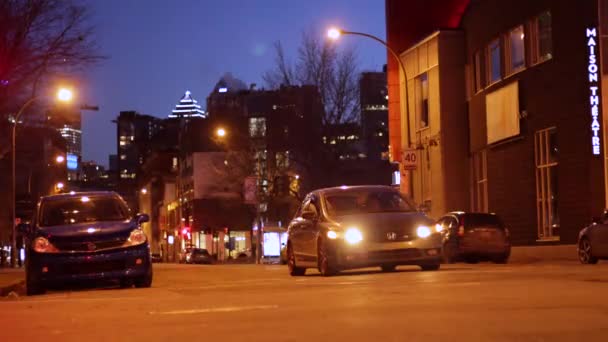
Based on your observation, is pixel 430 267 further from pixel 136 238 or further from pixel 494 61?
pixel 494 61

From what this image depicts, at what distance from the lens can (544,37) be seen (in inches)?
1324

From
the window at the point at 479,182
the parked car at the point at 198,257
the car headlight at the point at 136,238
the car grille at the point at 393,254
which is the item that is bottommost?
the parked car at the point at 198,257

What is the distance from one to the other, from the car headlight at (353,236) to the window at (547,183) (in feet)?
51.7

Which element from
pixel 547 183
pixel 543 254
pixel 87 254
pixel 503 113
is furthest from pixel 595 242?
pixel 87 254

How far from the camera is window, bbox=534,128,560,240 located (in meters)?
33.0

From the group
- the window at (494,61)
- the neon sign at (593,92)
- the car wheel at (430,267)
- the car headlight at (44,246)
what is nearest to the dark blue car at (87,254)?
the car headlight at (44,246)

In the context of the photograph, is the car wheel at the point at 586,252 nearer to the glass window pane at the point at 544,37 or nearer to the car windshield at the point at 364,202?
the car windshield at the point at 364,202

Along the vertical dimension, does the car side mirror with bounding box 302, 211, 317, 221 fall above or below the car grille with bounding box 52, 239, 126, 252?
above

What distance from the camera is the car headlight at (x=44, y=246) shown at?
1727 cm

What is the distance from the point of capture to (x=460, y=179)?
43000 millimetres

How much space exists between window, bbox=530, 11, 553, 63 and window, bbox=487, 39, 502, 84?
3.59 metres

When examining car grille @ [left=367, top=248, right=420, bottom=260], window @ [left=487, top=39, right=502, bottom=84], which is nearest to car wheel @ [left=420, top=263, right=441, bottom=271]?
car grille @ [left=367, top=248, right=420, bottom=260]

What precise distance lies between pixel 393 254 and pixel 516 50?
1989 cm

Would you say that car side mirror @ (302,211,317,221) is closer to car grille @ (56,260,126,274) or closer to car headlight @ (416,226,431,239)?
car headlight @ (416,226,431,239)
